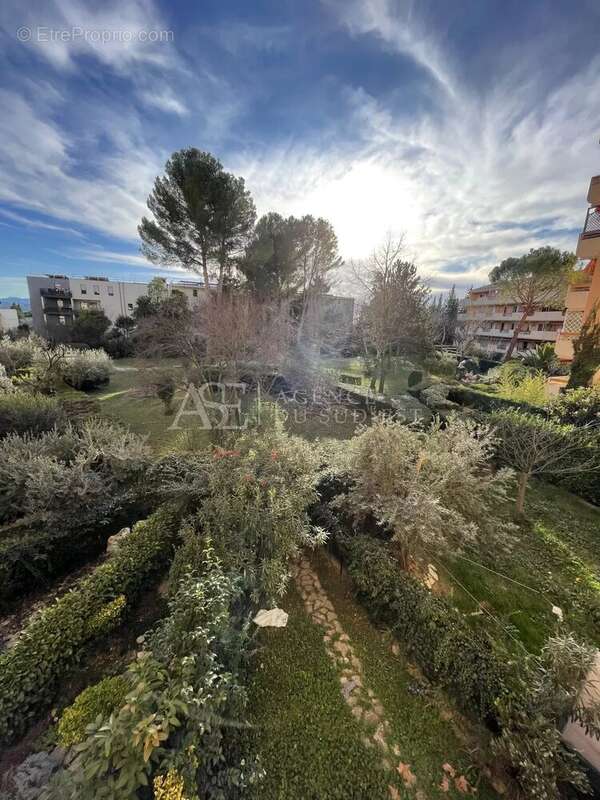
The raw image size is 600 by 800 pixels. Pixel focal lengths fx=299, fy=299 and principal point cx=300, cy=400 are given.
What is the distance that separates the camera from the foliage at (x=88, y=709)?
1.99 m

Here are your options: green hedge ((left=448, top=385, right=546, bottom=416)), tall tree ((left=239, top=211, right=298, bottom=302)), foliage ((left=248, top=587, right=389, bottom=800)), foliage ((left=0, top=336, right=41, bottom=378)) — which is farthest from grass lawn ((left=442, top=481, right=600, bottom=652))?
tall tree ((left=239, top=211, right=298, bottom=302))

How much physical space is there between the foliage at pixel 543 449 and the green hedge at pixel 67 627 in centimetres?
534

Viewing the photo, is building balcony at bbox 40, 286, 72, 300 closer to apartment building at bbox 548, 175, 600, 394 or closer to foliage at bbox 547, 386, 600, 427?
foliage at bbox 547, 386, 600, 427

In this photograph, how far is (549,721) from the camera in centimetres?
202

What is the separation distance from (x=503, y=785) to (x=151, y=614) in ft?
11.0

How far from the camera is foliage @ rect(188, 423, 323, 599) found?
319cm

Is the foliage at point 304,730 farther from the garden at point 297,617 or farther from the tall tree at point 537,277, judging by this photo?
the tall tree at point 537,277

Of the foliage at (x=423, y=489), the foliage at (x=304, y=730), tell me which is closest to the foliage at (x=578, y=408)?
the foliage at (x=423, y=489)

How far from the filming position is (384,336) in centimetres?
1412

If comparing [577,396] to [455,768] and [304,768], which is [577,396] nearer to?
[455,768]

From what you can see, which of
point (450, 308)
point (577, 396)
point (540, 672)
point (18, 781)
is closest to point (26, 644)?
point (18, 781)

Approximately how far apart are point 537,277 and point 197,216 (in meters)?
23.7

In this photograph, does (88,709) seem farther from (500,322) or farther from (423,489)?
(500,322)

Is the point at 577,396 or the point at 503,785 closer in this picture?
the point at 503,785
